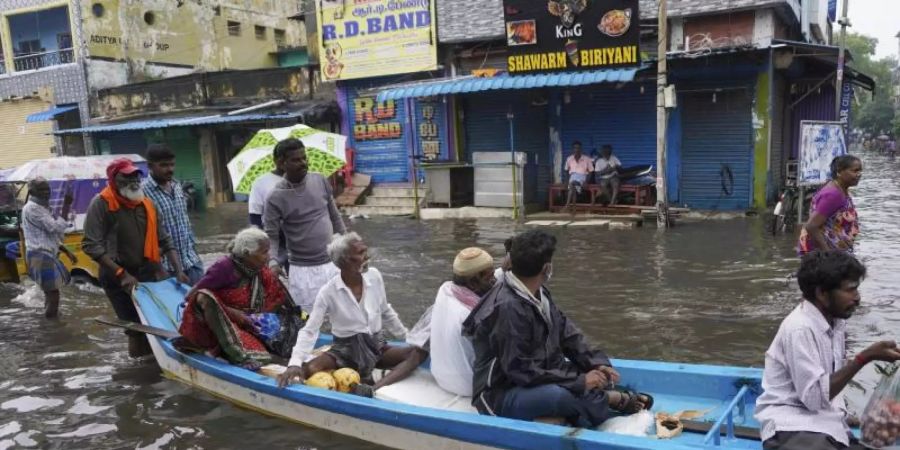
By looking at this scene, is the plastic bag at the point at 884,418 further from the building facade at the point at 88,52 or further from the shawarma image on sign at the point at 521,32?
the building facade at the point at 88,52

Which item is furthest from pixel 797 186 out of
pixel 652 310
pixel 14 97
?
pixel 14 97

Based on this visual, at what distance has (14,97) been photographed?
2364 cm

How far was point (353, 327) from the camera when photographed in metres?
4.63

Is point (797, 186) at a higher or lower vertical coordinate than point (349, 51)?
lower

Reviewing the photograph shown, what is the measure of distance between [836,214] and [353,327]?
4.00 meters

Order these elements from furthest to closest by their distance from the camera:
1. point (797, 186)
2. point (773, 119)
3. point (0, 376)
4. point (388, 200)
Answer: point (388, 200) < point (773, 119) < point (797, 186) < point (0, 376)

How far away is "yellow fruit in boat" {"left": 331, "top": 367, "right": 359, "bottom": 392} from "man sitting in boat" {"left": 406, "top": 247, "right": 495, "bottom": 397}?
Result: 672 mm

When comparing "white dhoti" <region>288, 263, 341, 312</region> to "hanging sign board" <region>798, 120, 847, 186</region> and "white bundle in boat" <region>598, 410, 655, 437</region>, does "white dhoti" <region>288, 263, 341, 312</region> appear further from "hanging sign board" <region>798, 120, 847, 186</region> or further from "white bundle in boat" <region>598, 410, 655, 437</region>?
"hanging sign board" <region>798, 120, 847, 186</region>

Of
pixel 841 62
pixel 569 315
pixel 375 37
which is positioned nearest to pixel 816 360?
pixel 569 315

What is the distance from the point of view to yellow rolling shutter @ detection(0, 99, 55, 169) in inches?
934

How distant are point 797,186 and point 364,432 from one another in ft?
30.4

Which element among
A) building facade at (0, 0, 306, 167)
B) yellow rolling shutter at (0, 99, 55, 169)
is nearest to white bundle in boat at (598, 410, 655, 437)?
building facade at (0, 0, 306, 167)

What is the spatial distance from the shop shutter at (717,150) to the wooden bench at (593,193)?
3.50ft

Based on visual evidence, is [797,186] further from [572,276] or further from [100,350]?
[100,350]
